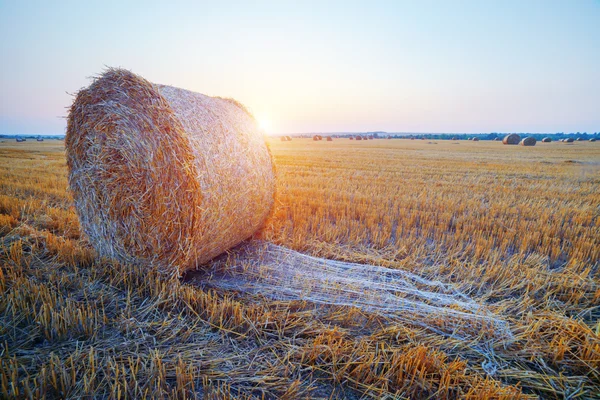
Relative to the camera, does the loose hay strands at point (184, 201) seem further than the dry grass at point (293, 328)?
Yes

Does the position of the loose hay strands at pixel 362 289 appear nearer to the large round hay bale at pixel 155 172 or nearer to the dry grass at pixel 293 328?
the dry grass at pixel 293 328

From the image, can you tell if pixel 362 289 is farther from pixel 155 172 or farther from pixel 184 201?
pixel 155 172

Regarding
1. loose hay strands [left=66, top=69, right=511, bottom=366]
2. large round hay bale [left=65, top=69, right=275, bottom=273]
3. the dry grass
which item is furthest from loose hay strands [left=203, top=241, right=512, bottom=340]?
large round hay bale [left=65, top=69, right=275, bottom=273]

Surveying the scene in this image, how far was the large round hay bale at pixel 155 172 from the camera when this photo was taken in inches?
124

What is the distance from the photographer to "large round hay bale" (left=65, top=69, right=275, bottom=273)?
315cm

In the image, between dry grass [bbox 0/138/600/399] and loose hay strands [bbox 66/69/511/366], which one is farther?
loose hay strands [bbox 66/69/511/366]

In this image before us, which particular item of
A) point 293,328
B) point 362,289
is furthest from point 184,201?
point 362,289

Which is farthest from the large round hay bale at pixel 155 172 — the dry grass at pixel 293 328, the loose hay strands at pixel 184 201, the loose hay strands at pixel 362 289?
the loose hay strands at pixel 362 289

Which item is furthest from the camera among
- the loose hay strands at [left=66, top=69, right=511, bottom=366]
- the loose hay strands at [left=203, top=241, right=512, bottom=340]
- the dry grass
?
the loose hay strands at [left=66, top=69, right=511, bottom=366]

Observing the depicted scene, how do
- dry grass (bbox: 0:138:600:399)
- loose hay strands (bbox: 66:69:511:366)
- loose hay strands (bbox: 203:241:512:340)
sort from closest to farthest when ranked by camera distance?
dry grass (bbox: 0:138:600:399)
loose hay strands (bbox: 203:241:512:340)
loose hay strands (bbox: 66:69:511:366)

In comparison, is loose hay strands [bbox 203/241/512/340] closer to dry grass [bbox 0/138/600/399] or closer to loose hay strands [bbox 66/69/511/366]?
loose hay strands [bbox 66/69/511/366]

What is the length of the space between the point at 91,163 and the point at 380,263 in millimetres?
3480

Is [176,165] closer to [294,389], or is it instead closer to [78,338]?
[78,338]

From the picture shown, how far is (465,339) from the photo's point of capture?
8.13 feet
